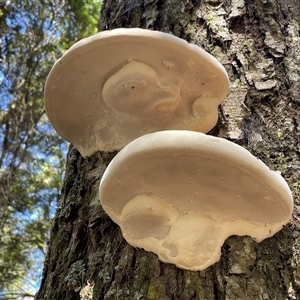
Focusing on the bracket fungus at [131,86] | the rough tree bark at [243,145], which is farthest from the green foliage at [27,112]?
the bracket fungus at [131,86]

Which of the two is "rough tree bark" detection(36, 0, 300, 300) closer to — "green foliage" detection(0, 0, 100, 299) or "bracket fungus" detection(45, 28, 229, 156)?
"bracket fungus" detection(45, 28, 229, 156)

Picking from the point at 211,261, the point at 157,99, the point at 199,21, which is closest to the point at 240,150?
the point at 211,261

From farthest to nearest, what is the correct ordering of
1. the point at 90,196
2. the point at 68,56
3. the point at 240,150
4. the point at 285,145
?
the point at 90,196 → the point at 285,145 → the point at 68,56 → the point at 240,150

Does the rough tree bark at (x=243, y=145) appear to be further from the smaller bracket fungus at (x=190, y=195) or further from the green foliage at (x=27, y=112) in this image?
the green foliage at (x=27, y=112)

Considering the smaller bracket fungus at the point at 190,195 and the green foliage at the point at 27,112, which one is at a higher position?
the green foliage at the point at 27,112

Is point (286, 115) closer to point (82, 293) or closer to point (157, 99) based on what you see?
point (157, 99)

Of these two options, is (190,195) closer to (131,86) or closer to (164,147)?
(164,147)

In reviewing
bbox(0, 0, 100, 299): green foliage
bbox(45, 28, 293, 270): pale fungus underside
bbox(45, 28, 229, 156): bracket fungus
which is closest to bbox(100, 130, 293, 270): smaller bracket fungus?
bbox(45, 28, 293, 270): pale fungus underside
